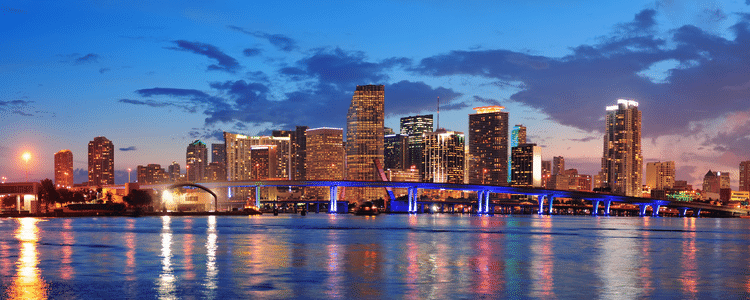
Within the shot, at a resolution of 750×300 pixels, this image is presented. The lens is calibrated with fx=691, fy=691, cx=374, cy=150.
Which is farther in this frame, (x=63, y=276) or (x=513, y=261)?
(x=513, y=261)

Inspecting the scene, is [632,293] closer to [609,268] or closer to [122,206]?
[609,268]

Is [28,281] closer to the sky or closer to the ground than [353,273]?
closer to the sky

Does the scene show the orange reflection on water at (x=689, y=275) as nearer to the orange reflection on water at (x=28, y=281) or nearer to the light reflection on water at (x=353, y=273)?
→ the light reflection on water at (x=353, y=273)

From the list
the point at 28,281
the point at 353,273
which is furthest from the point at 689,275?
the point at 28,281

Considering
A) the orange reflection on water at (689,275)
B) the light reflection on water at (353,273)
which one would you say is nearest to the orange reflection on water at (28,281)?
the light reflection on water at (353,273)

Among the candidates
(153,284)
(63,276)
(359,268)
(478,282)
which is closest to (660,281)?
(478,282)

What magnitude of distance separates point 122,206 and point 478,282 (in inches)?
7283

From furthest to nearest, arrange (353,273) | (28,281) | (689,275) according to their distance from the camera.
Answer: (689,275) < (353,273) < (28,281)

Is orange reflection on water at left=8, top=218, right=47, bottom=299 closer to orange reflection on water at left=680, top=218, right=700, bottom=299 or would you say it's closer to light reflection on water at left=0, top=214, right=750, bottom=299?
light reflection on water at left=0, top=214, right=750, bottom=299

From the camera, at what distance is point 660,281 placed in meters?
34.2

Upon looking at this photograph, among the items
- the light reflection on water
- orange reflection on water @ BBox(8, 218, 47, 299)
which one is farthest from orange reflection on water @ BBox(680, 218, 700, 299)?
orange reflection on water @ BBox(8, 218, 47, 299)

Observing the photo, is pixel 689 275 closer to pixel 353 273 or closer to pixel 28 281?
pixel 353 273

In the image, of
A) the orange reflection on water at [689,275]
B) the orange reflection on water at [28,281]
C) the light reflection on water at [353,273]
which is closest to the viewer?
the orange reflection on water at [28,281]

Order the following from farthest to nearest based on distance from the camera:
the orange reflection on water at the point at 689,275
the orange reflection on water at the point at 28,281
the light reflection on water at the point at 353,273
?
the orange reflection on water at the point at 689,275 < the light reflection on water at the point at 353,273 < the orange reflection on water at the point at 28,281
